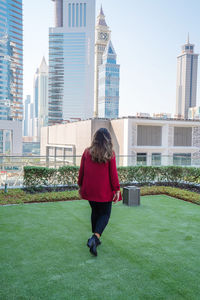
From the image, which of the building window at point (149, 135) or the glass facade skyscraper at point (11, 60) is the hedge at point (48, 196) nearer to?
the building window at point (149, 135)

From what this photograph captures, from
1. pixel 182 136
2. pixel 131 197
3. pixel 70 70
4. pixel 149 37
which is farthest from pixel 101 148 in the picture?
pixel 70 70

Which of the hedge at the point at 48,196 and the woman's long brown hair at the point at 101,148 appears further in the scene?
the hedge at the point at 48,196

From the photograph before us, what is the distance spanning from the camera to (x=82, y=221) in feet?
15.4

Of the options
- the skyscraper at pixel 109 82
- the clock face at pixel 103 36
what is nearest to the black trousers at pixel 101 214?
the skyscraper at pixel 109 82

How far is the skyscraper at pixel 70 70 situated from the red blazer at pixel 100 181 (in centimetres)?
11346

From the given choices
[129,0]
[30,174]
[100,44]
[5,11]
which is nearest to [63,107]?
[5,11]

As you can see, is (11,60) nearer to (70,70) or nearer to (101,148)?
(70,70)

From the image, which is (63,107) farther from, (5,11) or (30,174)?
(30,174)

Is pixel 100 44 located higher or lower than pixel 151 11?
higher

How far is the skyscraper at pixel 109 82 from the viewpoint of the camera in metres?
134

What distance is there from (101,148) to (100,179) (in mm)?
386

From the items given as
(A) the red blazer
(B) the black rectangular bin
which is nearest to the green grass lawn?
(A) the red blazer

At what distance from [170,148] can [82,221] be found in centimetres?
2655

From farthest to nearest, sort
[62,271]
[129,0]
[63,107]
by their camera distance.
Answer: [63,107]
[129,0]
[62,271]
